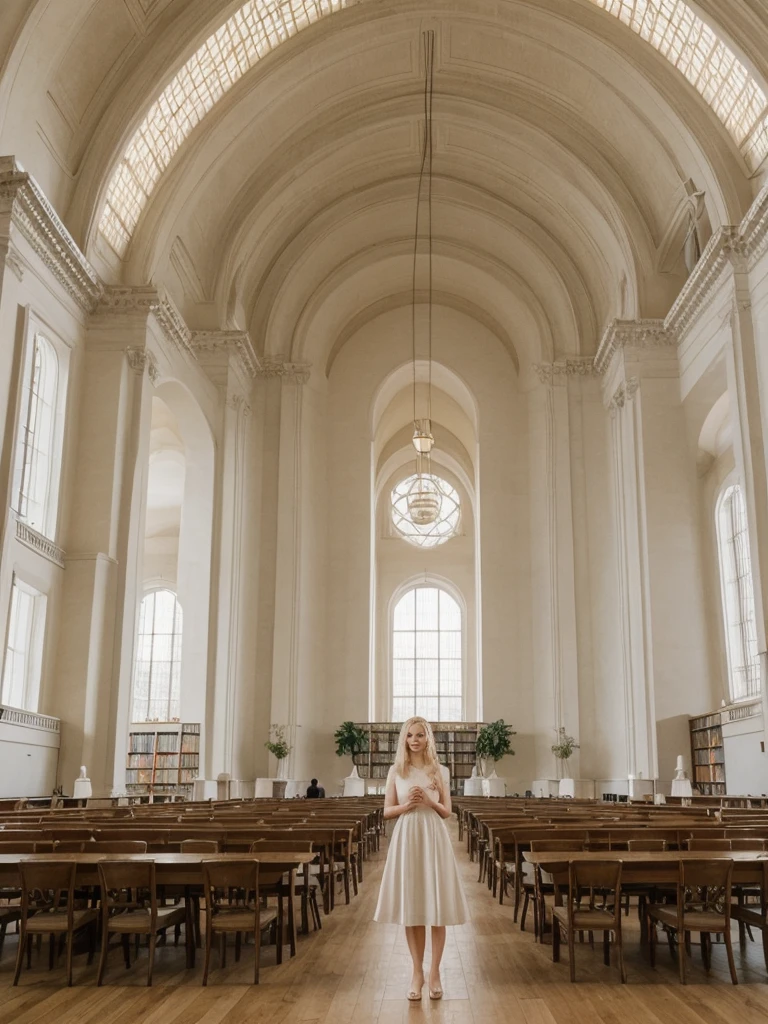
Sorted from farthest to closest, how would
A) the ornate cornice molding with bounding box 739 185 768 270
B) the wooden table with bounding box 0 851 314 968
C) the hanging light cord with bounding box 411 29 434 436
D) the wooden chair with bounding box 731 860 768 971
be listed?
the hanging light cord with bounding box 411 29 434 436 → the ornate cornice molding with bounding box 739 185 768 270 → the wooden chair with bounding box 731 860 768 971 → the wooden table with bounding box 0 851 314 968

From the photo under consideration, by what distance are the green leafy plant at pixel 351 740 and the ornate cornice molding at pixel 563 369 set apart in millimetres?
10506

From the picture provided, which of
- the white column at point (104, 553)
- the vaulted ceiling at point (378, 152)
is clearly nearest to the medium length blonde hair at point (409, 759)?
the white column at point (104, 553)

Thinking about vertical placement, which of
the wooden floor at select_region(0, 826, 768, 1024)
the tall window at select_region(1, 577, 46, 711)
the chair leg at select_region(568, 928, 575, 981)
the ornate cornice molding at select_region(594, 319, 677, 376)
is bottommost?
the wooden floor at select_region(0, 826, 768, 1024)

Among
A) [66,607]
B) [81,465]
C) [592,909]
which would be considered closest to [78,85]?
[81,465]

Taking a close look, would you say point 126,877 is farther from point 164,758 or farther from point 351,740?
point 351,740

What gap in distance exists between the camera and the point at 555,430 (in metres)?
25.6

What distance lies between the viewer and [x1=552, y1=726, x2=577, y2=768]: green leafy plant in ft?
75.5

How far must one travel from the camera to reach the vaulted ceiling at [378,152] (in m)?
17.4

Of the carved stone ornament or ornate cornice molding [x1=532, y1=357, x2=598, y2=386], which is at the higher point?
ornate cornice molding [x1=532, y1=357, x2=598, y2=386]

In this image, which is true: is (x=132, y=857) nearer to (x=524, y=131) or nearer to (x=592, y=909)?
(x=592, y=909)

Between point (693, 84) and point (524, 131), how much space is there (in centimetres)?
467

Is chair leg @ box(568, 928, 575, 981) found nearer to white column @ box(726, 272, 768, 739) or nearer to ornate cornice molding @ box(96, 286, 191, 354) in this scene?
white column @ box(726, 272, 768, 739)

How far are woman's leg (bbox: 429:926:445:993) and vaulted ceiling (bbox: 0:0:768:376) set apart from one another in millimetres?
14240

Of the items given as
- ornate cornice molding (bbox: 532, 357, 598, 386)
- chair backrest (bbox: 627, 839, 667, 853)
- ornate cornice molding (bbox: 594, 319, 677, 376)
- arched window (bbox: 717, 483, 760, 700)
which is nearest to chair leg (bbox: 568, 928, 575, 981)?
chair backrest (bbox: 627, 839, 667, 853)
